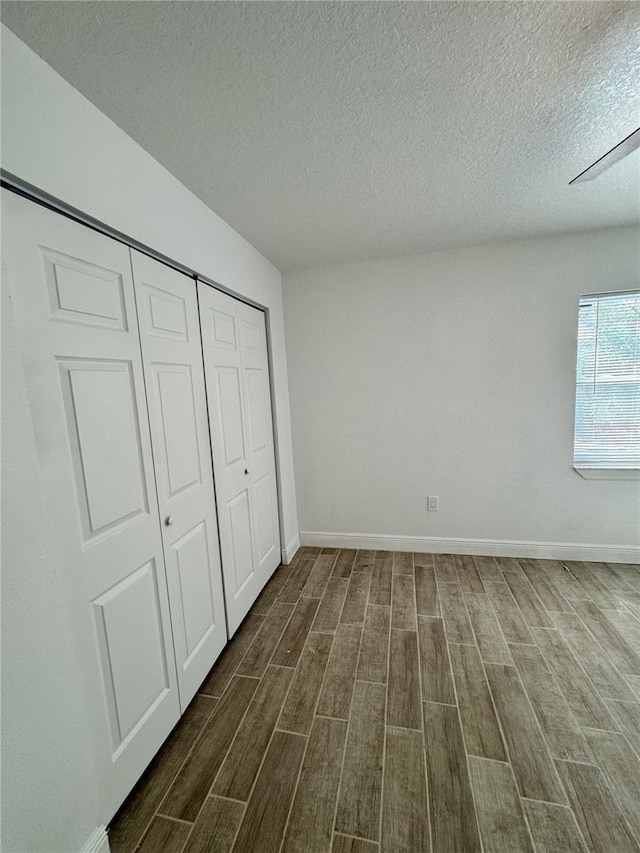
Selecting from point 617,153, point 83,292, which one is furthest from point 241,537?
point 617,153

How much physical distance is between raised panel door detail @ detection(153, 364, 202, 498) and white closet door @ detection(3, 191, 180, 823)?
0.40ft

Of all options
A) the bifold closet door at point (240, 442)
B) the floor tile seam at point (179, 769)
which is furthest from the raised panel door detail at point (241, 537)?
the floor tile seam at point (179, 769)

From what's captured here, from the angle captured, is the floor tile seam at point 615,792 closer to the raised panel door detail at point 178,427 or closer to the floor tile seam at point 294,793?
the floor tile seam at point 294,793

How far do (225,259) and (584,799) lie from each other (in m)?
2.86

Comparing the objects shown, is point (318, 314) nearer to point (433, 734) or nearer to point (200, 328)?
point (200, 328)

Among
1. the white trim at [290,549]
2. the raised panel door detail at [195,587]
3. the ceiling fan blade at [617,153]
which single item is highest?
the ceiling fan blade at [617,153]

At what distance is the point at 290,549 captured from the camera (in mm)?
2945

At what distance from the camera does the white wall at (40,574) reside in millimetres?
823

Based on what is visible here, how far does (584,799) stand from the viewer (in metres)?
1.18

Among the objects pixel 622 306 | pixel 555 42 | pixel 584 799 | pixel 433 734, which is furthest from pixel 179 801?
pixel 622 306

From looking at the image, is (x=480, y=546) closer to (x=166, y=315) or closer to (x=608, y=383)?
(x=608, y=383)

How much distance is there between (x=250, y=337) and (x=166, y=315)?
903mm

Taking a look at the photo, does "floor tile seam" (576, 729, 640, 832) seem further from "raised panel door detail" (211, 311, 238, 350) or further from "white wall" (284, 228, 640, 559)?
"raised panel door detail" (211, 311, 238, 350)

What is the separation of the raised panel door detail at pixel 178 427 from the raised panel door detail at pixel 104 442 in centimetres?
16
